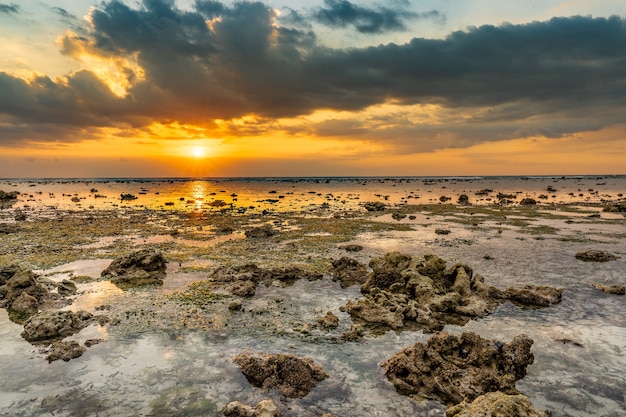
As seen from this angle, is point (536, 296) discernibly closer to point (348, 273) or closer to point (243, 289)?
point (348, 273)

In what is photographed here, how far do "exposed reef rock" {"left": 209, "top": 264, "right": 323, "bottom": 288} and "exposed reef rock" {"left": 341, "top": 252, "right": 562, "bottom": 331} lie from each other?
16.9ft

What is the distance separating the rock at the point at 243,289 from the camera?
73.0 ft

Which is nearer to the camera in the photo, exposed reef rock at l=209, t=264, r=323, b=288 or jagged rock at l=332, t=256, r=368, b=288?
exposed reef rock at l=209, t=264, r=323, b=288

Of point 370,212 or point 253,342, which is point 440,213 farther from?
point 253,342

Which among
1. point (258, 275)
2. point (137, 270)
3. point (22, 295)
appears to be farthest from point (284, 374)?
point (137, 270)

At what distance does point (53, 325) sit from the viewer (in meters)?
16.6

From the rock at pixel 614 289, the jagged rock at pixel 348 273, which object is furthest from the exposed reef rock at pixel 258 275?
the rock at pixel 614 289

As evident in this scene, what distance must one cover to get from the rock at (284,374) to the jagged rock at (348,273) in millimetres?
11359

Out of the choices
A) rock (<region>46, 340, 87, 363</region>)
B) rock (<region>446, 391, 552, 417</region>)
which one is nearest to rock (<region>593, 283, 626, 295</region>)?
rock (<region>446, 391, 552, 417</region>)

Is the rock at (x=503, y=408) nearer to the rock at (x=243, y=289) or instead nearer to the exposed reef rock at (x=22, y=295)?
the rock at (x=243, y=289)

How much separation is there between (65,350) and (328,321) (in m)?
11.2

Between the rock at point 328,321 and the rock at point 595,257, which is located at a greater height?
the rock at point 595,257

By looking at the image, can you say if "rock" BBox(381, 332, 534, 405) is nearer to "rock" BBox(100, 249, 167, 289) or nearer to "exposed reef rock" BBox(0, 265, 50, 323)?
"rock" BBox(100, 249, 167, 289)

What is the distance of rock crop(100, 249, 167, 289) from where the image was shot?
82.1 feet
